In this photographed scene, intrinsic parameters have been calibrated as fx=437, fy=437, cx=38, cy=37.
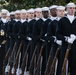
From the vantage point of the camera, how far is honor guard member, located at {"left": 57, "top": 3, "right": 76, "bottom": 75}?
31.1ft

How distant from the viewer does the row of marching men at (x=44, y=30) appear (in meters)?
9.62

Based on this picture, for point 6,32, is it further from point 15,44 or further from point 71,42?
point 71,42

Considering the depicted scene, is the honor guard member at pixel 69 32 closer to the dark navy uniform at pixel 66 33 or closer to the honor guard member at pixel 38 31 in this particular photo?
the dark navy uniform at pixel 66 33

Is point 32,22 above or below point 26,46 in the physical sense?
above

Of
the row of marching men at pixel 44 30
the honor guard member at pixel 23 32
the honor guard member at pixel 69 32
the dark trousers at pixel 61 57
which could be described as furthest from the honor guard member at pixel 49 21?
the honor guard member at pixel 23 32

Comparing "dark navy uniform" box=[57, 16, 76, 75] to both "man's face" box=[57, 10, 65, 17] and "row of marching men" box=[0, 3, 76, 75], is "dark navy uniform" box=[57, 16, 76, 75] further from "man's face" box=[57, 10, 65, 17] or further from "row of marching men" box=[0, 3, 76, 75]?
"man's face" box=[57, 10, 65, 17]

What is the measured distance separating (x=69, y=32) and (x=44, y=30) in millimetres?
1339

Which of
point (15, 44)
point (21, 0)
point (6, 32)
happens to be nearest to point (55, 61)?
point (15, 44)

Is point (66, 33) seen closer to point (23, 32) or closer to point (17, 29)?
point (23, 32)

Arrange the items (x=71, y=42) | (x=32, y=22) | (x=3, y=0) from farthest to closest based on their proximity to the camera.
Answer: (x=3, y=0), (x=32, y=22), (x=71, y=42)

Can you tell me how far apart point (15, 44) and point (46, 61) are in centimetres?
261

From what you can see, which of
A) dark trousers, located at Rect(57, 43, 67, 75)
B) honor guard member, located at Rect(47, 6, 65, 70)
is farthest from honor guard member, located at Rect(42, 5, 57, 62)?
dark trousers, located at Rect(57, 43, 67, 75)

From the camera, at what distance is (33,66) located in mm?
11391

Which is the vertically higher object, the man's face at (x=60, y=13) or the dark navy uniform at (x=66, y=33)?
the man's face at (x=60, y=13)
